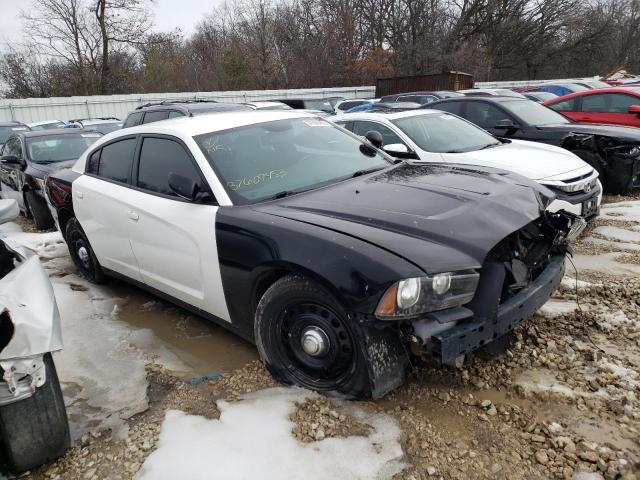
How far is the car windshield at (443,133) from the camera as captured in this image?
20.3 ft

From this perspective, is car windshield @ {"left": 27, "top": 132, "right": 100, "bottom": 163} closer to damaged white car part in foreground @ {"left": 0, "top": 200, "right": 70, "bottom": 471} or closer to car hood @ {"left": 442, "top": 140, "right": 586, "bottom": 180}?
car hood @ {"left": 442, "top": 140, "right": 586, "bottom": 180}

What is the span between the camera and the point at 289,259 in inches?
106

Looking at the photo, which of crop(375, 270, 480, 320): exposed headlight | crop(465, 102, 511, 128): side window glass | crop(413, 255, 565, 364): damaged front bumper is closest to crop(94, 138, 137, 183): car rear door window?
crop(375, 270, 480, 320): exposed headlight

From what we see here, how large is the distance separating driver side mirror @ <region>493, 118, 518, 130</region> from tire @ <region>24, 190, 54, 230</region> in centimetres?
709

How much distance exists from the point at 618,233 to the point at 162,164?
5083 millimetres

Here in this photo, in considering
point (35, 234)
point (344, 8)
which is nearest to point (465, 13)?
point (344, 8)

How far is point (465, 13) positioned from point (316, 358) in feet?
141

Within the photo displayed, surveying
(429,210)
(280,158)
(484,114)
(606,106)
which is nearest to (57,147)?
(280,158)

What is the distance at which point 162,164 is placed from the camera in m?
3.77

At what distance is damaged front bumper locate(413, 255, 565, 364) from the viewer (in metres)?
2.39

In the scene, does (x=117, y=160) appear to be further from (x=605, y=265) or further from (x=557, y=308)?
(x=605, y=265)

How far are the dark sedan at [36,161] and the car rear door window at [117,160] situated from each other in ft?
11.3

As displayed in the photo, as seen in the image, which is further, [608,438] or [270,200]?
[270,200]

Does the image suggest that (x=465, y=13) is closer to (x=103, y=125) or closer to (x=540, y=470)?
(x=103, y=125)
